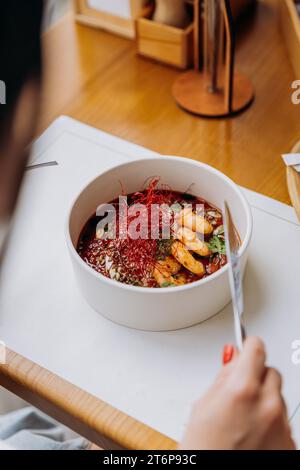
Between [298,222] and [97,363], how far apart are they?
35 centimetres

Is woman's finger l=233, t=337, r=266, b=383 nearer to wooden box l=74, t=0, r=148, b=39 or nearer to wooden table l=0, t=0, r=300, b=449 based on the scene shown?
wooden table l=0, t=0, r=300, b=449

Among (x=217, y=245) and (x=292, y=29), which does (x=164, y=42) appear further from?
(x=217, y=245)

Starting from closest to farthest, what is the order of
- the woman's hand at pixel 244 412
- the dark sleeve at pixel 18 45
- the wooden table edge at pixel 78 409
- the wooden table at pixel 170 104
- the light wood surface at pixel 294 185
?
the dark sleeve at pixel 18 45
the woman's hand at pixel 244 412
the wooden table edge at pixel 78 409
the light wood surface at pixel 294 185
the wooden table at pixel 170 104

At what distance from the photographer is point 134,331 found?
0.69 metres

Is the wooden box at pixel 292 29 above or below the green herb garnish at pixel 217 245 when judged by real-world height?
above

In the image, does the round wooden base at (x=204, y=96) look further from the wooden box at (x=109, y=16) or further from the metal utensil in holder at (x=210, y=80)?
the wooden box at (x=109, y=16)

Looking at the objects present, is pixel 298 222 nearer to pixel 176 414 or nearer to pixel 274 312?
pixel 274 312

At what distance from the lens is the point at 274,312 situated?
2.30 ft

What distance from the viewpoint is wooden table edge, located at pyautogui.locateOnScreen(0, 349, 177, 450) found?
0.61 meters

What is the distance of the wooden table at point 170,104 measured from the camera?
0.92 metres

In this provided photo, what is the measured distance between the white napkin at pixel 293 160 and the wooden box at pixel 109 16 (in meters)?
0.44

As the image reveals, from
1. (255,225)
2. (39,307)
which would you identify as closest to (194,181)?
(255,225)

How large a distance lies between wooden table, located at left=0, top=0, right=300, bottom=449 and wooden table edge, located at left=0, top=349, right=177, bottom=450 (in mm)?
15

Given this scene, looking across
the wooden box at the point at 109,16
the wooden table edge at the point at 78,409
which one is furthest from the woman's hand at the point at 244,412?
the wooden box at the point at 109,16
